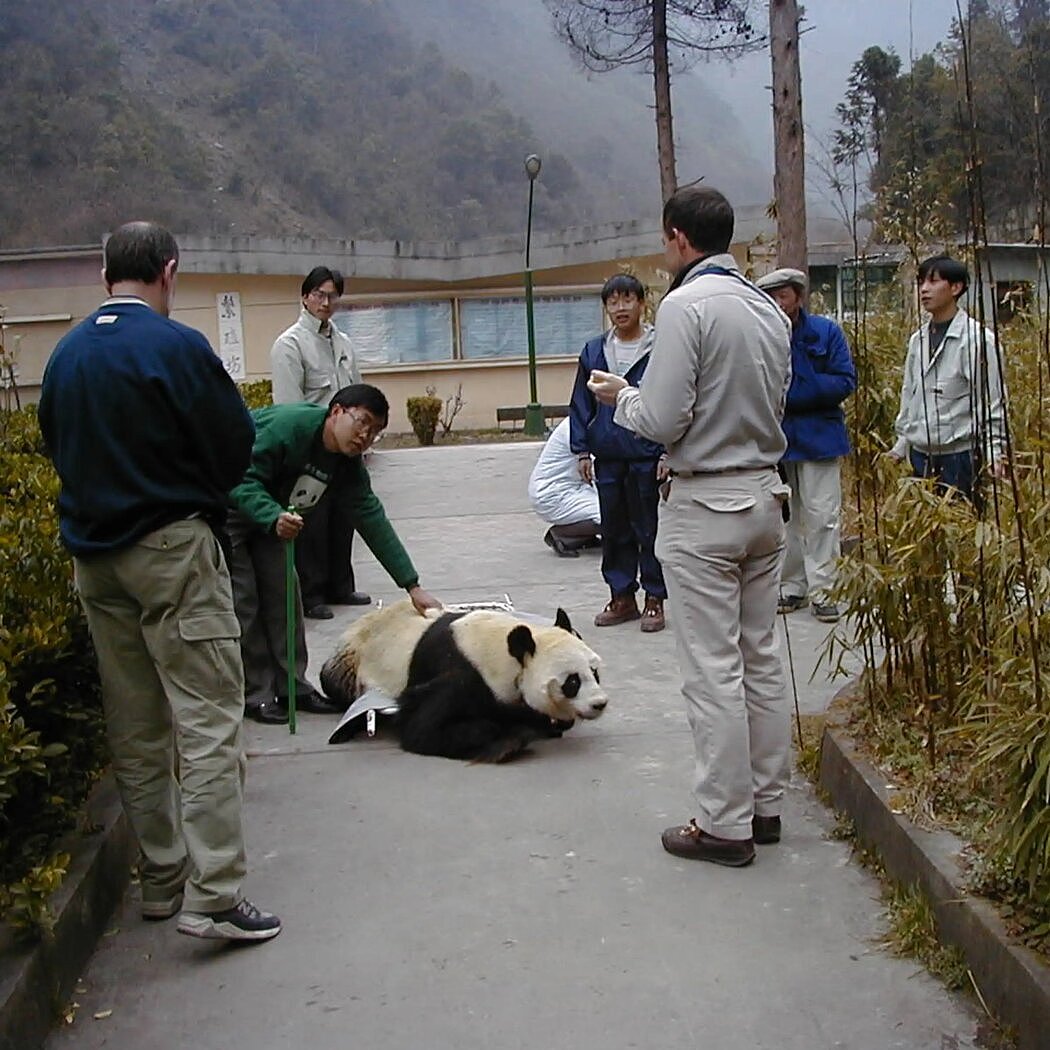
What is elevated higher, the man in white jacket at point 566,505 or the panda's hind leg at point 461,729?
the man in white jacket at point 566,505

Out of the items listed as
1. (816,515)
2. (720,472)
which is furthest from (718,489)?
(816,515)

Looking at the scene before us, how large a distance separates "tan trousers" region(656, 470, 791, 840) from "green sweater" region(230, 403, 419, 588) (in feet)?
5.70

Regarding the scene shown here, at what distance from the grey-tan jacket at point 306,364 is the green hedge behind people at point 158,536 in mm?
4436

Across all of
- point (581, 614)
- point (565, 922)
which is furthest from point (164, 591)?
point (581, 614)

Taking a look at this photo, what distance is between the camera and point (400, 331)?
22.9m

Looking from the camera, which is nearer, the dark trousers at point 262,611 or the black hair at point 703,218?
the black hair at point 703,218

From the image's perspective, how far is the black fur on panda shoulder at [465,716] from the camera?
5.38 m

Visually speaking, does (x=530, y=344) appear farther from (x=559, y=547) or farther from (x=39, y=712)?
(x=39, y=712)

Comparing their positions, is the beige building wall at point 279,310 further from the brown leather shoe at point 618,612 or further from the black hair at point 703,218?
the black hair at point 703,218

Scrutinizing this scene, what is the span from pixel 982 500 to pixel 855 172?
1.33 meters

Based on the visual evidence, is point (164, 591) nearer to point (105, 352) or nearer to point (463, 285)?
point (105, 352)

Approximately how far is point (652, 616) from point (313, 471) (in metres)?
2.35

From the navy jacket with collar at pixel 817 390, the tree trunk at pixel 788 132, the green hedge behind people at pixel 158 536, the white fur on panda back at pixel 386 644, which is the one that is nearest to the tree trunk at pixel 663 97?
the tree trunk at pixel 788 132

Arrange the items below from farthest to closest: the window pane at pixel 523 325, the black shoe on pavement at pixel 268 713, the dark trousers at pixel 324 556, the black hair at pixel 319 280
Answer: the window pane at pixel 523 325
the black hair at pixel 319 280
the dark trousers at pixel 324 556
the black shoe on pavement at pixel 268 713
